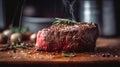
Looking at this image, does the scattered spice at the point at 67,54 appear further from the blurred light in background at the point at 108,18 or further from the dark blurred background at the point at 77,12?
the blurred light in background at the point at 108,18

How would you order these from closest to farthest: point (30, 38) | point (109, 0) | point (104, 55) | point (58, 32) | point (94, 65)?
1. point (94, 65)
2. point (104, 55)
3. point (58, 32)
4. point (30, 38)
5. point (109, 0)

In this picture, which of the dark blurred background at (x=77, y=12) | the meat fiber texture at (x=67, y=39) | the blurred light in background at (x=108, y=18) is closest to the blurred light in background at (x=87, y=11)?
the dark blurred background at (x=77, y=12)

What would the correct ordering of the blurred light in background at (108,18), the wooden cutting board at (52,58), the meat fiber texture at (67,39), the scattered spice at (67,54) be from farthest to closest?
the blurred light in background at (108,18) → the meat fiber texture at (67,39) → the scattered spice at (67,54) → the wooden cutting board at (52,58)

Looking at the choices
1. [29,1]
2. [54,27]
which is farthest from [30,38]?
[29,1]

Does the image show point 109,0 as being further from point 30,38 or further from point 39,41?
point 39,41

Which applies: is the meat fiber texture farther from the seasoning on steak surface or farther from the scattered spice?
the scattered spice

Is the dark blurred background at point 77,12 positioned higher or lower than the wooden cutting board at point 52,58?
higher

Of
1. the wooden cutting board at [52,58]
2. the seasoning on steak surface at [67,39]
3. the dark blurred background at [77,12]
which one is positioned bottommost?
the wooden cutting board at [52,58]
